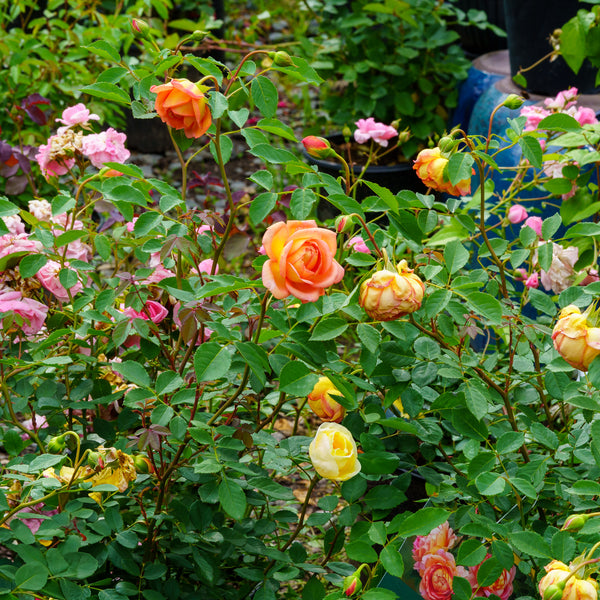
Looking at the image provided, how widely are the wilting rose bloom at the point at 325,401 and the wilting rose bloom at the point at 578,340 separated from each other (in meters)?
0.27

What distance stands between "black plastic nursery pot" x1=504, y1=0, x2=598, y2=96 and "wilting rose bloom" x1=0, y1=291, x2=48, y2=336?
181 cm

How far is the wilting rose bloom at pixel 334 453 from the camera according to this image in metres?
0.86

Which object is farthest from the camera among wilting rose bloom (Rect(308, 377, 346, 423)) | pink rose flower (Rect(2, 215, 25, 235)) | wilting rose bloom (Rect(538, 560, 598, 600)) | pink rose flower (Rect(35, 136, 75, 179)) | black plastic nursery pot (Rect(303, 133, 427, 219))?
black plastic nursery pot (Rect(303, 133, 427, 219))

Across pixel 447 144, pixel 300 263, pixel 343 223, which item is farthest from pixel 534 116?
pixel 300 263

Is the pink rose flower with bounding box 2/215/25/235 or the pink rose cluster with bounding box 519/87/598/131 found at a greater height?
the pink rose flower with bounding box 2/215/25/235

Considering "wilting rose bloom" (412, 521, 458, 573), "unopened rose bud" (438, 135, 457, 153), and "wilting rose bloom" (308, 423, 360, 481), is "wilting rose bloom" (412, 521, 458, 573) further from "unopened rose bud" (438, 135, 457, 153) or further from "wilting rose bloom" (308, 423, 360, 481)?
"unopened rose bud" (438, 135, 457, 153)

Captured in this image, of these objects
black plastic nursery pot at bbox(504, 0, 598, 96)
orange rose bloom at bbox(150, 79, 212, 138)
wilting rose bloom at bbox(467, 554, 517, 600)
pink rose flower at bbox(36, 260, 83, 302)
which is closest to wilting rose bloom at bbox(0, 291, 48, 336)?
pink rose flower at bbox(36, 260, 83, 302)

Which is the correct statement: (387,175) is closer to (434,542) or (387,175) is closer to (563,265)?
(563,265)

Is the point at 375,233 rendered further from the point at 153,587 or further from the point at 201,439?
the point at 153,587

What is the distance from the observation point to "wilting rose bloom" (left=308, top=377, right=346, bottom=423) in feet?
3.02

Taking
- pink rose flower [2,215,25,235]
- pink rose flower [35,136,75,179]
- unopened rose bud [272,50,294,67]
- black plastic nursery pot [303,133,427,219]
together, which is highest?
unopened rose bud [272,50,294,67]

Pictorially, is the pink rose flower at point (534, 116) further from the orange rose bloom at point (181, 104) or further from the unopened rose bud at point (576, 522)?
the unopened rose bud at point (576, 522)

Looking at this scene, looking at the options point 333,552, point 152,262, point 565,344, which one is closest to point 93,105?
point 152,262

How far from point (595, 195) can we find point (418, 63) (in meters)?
1.67
